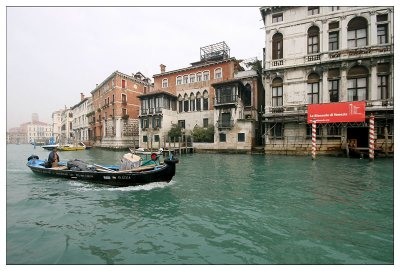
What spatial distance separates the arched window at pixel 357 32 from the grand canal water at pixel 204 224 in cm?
1561

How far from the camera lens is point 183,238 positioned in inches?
175

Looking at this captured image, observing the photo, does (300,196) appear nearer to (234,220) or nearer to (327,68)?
(234,220)

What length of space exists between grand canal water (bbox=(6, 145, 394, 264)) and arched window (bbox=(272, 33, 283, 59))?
54.9 feet

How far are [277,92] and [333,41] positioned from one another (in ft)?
22.0

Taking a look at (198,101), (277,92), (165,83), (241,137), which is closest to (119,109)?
(165,83)

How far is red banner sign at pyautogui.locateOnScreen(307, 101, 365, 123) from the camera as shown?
1678 centimetres

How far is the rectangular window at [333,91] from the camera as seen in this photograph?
62.6ft

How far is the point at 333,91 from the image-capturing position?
63.0ft

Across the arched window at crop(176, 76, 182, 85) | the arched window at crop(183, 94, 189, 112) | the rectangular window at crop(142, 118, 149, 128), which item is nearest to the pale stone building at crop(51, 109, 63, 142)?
the rectangular window at crop(142, 118, 149, 128)

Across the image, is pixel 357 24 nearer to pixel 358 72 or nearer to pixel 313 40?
pixel 313 40

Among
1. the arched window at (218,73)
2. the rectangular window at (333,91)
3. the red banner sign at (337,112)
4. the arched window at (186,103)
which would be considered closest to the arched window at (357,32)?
the rectangular window at (333,91)

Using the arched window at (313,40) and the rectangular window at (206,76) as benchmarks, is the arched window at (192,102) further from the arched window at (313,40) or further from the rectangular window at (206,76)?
the arched window at (313,40)

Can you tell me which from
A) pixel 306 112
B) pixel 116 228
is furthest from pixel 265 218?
pixel 306 112

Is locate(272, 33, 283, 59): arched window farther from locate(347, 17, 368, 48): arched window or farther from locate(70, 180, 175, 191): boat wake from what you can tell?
locate(70, 180, 175, 191): boat wake
